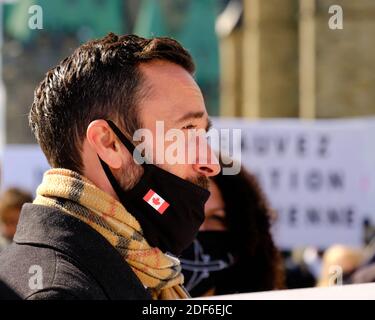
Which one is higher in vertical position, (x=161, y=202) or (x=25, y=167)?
(x=161, y=202)

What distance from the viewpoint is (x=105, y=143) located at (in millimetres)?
2180

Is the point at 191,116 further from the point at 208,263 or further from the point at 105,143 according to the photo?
the point at 208,263

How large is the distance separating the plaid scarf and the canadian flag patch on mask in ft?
0.26

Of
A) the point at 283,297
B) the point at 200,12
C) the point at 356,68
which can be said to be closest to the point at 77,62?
the point at 283,297

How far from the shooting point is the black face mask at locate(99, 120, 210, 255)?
2.19 metres

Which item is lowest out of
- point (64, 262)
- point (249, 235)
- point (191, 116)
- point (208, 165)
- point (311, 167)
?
point (311, 167)

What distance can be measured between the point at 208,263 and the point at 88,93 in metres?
1.66

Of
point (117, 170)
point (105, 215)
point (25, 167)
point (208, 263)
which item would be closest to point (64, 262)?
point (105, 215)

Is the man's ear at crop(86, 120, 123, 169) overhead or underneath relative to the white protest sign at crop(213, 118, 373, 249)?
overhead

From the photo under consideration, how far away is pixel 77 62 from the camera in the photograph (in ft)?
7.25

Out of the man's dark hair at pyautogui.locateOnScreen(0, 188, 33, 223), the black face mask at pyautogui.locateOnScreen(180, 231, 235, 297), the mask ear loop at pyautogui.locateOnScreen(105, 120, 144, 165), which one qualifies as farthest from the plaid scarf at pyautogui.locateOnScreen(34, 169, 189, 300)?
the man's dark hair at pyautogui.locateOnScreen(0, 188, 33, 223)

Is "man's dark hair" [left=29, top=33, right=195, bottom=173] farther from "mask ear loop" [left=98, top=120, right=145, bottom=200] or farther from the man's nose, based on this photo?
the man's nose

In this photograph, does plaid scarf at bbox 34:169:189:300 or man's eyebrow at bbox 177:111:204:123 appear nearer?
plaid scarf at bbox 34:169:189:300

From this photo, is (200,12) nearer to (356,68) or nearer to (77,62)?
(356,68)
